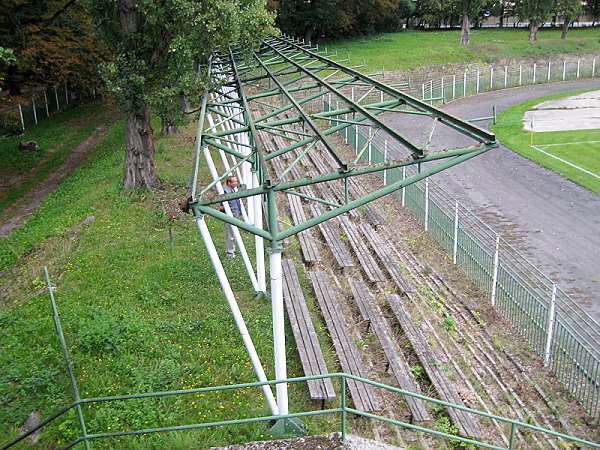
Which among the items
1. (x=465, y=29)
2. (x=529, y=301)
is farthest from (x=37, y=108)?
(x=465, y=29)

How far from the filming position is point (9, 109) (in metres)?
33.1

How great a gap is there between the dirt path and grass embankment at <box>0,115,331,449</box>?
301cm

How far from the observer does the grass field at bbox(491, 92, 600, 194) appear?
23281 mm

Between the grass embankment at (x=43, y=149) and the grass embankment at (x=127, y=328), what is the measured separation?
8.04 metres

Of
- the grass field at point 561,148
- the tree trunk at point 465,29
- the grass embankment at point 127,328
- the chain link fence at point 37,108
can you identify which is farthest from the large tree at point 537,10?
the grass embankment at point 127,328

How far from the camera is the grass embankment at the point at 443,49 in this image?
150ft

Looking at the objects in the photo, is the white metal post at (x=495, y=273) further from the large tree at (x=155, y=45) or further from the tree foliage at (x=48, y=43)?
the tree foliage at (x=48, y=43)

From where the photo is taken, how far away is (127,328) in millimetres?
10992

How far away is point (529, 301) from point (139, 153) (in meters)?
12.3

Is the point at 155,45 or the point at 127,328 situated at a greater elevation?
the point at 155,45

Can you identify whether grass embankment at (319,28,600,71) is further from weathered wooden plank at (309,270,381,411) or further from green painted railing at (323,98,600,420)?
weathered wooden plank at (309,270,381,411)

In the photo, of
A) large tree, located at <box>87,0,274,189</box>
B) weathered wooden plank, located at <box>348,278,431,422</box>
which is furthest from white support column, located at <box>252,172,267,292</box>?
large tree, located at <box>87,0,274,189</box>

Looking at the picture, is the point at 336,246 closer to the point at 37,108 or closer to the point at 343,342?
the point at 343,342

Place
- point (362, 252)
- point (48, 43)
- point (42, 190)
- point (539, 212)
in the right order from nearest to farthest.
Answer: point (362, 252), point (539, 212), point (42, 190), point (48, 43)
